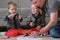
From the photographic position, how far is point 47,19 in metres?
2.37

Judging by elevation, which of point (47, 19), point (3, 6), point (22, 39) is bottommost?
point (22, 39)

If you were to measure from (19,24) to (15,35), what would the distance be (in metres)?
0.21

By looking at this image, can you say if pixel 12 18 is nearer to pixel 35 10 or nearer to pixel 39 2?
pixel 35 10

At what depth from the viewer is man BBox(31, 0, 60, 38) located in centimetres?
188

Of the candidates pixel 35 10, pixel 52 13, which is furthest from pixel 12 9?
pixel 52 13

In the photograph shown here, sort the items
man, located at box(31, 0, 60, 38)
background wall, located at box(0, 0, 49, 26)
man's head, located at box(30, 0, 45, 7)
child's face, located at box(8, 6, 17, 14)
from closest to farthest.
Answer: man, located at box(31, 0, 60, 38), man's head, located at box(30, 0, 45, 7), child's face, located at box(8, 6, 17, 14), background wall, located at box(0, 0, 49, 26)

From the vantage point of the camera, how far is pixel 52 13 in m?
1.88

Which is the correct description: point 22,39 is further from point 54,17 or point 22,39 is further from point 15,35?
point 54,17

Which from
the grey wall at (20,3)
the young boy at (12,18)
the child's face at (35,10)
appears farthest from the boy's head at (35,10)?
the grey wall at (20,3)

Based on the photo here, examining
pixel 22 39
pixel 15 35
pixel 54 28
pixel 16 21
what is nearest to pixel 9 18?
pixel 16 21

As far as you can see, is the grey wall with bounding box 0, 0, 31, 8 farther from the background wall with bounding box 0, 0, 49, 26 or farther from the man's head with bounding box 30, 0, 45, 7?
the man's head with bounding box 30, 0, 45, 7

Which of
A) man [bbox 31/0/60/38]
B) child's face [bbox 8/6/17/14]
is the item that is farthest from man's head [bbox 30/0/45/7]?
child's face [bbox 8/6/17/14]

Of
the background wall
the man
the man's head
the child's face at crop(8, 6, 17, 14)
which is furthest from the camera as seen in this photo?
the background wall

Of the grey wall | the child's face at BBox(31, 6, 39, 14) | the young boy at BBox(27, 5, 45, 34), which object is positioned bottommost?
the young boy at BBox(27, 5, 45, 34)
